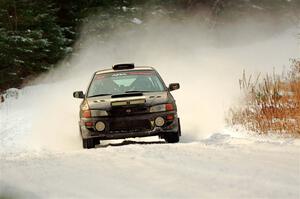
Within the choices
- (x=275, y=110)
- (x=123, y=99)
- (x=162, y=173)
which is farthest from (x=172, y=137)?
(x=162, y=173)

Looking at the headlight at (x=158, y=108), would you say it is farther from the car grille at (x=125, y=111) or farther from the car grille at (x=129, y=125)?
the car grille at (x=129, y=125)

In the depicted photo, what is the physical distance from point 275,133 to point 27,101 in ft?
48.3

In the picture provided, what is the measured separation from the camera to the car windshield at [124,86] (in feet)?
35.1

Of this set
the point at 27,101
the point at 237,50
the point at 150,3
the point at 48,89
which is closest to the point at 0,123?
the point at 27,101

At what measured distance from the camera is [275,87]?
9.90m

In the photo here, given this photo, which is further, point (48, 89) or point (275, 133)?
point (48, 89)

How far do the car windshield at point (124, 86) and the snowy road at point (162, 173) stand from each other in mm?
3427

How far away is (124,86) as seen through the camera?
11062 mm

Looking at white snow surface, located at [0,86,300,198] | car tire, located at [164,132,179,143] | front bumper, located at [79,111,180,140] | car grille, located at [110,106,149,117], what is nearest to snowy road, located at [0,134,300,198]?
white snow surface, located at [0,86,300,198]

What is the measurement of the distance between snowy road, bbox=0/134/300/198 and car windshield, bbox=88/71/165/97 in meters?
3.43

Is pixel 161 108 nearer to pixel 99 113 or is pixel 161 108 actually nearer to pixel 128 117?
pixel 128 117

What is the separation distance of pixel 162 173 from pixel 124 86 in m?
5.72

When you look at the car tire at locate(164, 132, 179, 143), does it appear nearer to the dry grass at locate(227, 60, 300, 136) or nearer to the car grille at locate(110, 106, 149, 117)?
the car grille at locate(110, 106, 149, 117)

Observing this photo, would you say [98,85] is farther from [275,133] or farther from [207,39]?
[207,39]
